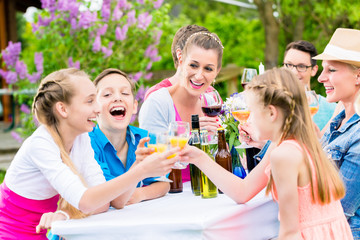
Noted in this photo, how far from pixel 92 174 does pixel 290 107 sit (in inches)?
42.5

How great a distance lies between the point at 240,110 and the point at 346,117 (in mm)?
677

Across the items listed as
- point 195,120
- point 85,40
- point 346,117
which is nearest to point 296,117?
point 195,120

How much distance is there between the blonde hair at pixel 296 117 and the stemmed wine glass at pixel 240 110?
609mm

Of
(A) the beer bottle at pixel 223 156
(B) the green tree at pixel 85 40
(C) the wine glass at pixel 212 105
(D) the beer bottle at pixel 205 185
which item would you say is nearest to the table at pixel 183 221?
(D) the beer bottle at pixel 205 185

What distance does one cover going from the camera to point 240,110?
2.87m

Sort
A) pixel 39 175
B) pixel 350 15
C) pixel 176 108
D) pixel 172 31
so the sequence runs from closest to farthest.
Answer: pixel 39 175, pixel 176 108, pixel 350 15, pixel 172 31

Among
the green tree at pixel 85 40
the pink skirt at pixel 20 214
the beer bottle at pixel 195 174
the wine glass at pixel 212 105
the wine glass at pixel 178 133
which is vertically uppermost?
the green tree at pixel 85 40

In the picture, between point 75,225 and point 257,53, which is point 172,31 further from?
point 75,225

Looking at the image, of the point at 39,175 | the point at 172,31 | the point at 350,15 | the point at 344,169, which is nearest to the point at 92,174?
the point at 39,175

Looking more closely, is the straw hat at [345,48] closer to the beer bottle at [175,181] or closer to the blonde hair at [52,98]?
the beer bottle at [175,181]

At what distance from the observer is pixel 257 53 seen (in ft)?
42.4

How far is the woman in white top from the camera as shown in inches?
93.1

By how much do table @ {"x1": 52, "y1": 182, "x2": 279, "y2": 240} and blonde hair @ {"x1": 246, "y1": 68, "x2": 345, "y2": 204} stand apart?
0.29m

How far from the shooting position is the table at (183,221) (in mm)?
2100
